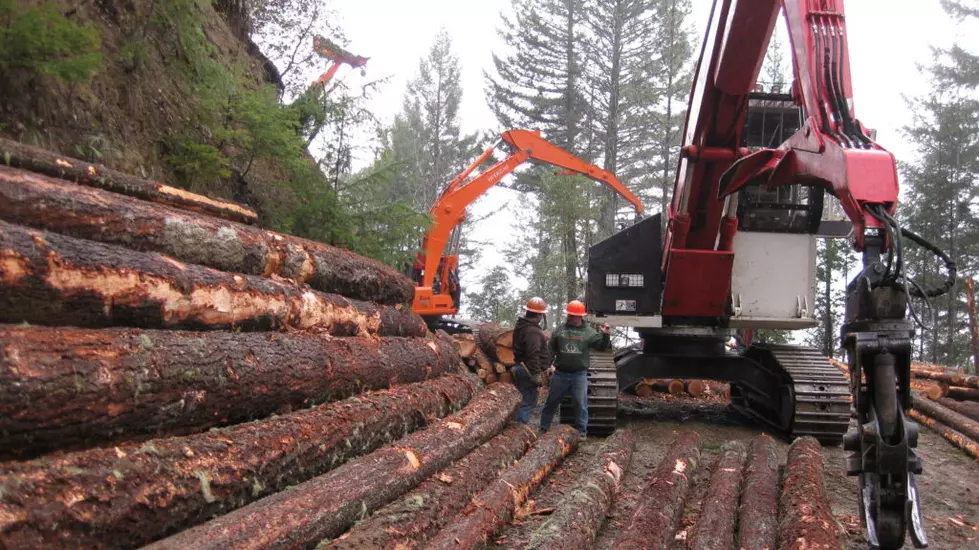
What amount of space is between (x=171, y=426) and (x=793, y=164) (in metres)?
4.34

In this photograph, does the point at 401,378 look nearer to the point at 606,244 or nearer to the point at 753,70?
the point at 606,244

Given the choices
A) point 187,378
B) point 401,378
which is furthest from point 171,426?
point 401,378

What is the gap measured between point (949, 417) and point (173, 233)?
33.5 ft

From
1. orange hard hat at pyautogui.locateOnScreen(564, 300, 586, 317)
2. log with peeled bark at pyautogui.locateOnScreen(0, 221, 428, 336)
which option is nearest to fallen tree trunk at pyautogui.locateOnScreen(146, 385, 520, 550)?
Answer: log with peeled bark at pyautogui.locateOnScreen(0, 221, 428, 336)

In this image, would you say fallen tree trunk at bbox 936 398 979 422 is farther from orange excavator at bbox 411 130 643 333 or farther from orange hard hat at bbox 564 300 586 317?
orange hard hat at bbox 564 300 586 317

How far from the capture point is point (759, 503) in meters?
4.98

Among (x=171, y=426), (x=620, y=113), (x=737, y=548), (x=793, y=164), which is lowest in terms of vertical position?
(x=737, y=548)

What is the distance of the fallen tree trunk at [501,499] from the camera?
3.89 metres

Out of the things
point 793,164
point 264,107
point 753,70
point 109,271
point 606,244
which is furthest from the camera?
point 606,244

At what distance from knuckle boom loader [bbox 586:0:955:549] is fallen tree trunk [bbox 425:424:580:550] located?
2096mm

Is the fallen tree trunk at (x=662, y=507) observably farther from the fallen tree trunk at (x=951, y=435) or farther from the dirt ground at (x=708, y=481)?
the fallen tree trunk at (x=951, y=435)

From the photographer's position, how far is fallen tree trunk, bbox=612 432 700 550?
4.11 meters

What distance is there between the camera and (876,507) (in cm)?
371

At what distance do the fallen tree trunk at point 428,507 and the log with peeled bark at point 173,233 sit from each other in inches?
75.2
